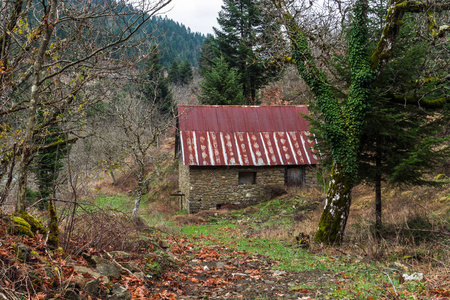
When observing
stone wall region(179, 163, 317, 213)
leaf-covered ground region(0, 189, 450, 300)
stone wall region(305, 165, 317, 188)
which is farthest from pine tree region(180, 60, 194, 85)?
leaf-covered ground region(0, 189, 450, 300)

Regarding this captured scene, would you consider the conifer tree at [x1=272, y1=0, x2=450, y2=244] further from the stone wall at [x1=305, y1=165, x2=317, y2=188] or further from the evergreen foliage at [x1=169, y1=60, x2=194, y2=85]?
the evergreen foliage at [x1=169, y1=60, x2=194, y2=85]

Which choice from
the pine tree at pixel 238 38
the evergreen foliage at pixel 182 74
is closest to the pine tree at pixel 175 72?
the evergreen foliage at pixel 182 74

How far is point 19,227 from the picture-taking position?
195 inches

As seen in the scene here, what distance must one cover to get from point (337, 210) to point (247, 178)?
1042 centimetres

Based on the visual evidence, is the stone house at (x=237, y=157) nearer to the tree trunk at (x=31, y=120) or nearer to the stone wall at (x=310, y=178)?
the stone wall at (x=310, y=178)

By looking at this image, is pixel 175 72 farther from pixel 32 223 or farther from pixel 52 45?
pixel 32 223

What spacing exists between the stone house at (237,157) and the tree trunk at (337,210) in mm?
9369

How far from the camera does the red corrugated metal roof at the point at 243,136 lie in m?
18.3

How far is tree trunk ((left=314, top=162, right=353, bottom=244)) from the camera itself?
29.2 ft

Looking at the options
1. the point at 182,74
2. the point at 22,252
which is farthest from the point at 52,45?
the point at 182,74

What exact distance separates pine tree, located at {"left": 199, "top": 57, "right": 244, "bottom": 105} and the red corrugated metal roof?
538 centimetres

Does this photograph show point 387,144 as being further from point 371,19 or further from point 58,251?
point 58,251

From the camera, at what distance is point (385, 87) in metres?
9.63

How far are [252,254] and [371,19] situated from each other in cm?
825
